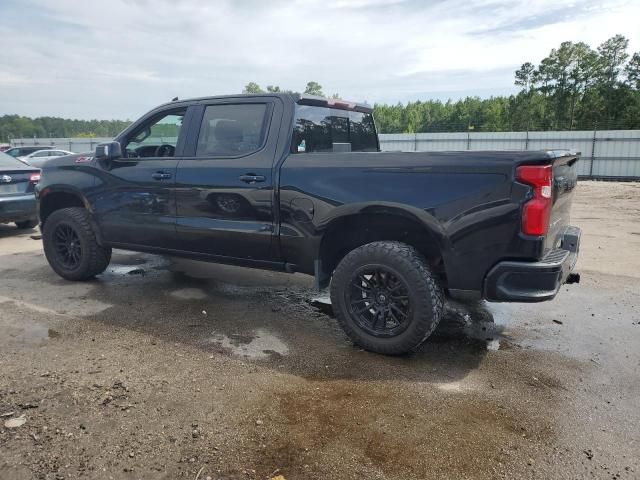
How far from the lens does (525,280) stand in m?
3.08

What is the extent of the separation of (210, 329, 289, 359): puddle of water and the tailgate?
205 centimetres

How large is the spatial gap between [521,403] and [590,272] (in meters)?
3.62

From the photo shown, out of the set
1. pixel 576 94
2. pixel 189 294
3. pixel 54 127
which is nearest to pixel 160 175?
pixel 189 294

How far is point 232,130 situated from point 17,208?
5.41 m

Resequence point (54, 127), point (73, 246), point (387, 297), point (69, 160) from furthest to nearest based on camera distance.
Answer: point (54, 127) < point (73, 246) < point (69, 160) < point (387, 297)

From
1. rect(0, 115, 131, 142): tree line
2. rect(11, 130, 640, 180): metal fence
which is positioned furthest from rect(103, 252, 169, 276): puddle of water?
rect(0, 115, 131, 142): tree line

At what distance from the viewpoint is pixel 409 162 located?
3314mm

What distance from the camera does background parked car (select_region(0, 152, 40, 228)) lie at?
25.1ft

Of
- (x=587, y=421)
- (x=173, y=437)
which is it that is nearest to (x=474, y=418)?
(x=587, y=421)

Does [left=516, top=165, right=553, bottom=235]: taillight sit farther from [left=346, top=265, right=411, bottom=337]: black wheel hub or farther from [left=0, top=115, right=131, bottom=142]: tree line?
[left=0, top=115, right=131, bottom=142]: tree line

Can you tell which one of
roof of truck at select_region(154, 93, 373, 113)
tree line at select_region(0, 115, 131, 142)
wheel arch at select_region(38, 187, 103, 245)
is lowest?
wheel arch at select_region(38, 187, 103, 245)

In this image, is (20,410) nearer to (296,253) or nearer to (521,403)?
(296,253)

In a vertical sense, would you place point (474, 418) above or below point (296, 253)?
below

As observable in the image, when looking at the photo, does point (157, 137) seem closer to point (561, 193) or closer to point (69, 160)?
point (69, 160)
